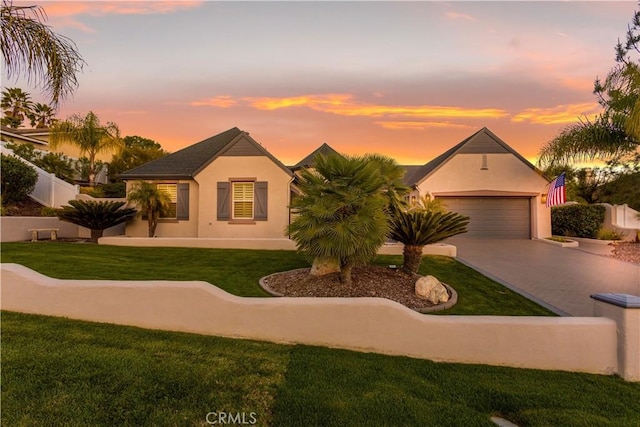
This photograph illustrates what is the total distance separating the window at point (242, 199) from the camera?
15141 millimetres

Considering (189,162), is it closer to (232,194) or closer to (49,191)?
(232,194)

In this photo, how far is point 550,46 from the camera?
38.0 ft

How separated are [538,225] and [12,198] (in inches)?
1079

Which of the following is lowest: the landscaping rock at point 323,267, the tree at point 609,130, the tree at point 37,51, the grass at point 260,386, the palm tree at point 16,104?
the grass at point 260,386

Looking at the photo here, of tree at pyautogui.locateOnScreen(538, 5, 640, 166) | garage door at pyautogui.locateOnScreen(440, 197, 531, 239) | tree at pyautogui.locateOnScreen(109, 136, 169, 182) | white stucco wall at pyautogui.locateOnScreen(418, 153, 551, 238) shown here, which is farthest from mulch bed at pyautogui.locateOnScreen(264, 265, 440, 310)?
tree at pyautogui.locateOnScreen(109, 136, 169, 182)

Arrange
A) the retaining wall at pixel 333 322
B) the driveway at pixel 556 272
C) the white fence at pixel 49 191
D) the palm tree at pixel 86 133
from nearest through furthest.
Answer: the retaining wall at pixel 333 322
the driveway at pixel 556 272
the white fence at pixel 49 191
the palm tree at pixel 86 133

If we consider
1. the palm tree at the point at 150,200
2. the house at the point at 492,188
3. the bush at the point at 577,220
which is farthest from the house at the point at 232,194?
the bush at the point at 577,220

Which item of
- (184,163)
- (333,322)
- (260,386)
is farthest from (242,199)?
(260,386)

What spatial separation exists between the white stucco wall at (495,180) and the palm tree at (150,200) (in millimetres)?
13671

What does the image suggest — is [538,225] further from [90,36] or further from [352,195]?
[90,36]

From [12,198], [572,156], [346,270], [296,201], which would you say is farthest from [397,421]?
[12,198]

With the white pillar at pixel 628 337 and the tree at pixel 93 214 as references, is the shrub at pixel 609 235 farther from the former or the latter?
the tree at pixel 93 214

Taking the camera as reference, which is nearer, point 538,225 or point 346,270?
point 346,270

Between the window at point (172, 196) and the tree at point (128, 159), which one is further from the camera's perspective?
the tree at point (128, 159)
